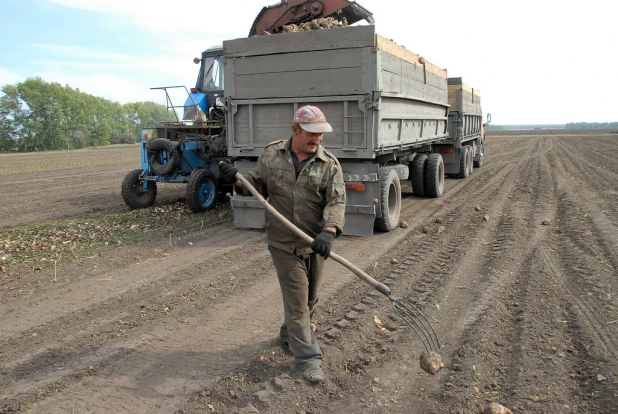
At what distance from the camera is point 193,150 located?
31.9 ft

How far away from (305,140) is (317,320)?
5.87 feet

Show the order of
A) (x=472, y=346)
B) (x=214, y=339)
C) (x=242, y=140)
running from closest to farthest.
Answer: (x=472, y=346) < (x=214, y=339) < (x=242, y=140)

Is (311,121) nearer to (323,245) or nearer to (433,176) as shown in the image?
(323,245)

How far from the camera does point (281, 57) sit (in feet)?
22.5

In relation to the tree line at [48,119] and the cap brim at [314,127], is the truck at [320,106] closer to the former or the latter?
the cap brim at [314,127]

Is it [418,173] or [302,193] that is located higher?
[302,193]

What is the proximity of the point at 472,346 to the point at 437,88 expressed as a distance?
8.19 m

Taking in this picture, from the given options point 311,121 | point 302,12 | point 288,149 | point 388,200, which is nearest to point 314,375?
point 288,149

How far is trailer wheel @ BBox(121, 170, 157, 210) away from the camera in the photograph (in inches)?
375

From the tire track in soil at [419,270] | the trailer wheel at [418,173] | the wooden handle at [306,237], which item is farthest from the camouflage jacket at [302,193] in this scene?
the trailer wheel at [418,173]

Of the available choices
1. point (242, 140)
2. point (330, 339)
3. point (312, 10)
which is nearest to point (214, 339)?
point (330, 339)

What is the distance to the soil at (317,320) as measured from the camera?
308cm

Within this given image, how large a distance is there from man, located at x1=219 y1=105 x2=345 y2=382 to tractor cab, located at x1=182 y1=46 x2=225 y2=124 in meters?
7.10

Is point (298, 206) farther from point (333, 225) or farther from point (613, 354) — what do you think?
point (613, 354)
